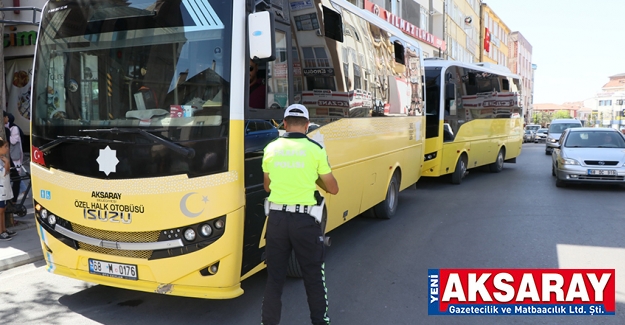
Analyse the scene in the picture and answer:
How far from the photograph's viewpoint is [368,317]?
4742 millimetres

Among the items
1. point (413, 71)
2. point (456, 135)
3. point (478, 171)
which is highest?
point (413, 71)

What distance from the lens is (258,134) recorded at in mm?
4734

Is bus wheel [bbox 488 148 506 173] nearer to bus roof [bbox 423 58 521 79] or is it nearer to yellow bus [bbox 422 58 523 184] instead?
yellow bus [bbox 422 58 523 184]

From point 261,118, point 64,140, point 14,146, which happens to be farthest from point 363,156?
point 14,146

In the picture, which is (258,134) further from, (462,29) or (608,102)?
(608,102)

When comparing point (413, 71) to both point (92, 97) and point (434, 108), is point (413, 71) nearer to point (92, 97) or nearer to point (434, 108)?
point (434, 108)

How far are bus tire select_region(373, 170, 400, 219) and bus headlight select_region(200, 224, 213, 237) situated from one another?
16.4 feet

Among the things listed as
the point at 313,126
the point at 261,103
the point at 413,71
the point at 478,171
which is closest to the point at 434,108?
the point at 413,71

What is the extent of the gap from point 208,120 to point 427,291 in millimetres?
2843

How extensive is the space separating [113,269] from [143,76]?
166 cm

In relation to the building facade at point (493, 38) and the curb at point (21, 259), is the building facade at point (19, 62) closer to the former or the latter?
the curb at point (21, 259)

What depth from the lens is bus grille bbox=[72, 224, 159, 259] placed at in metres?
4.41

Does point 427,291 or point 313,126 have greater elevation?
point 313,126

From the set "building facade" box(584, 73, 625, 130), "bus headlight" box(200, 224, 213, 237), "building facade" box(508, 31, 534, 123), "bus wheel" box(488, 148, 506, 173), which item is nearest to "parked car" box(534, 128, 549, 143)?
"bus wheel" box(488, 148, 506, 173)
